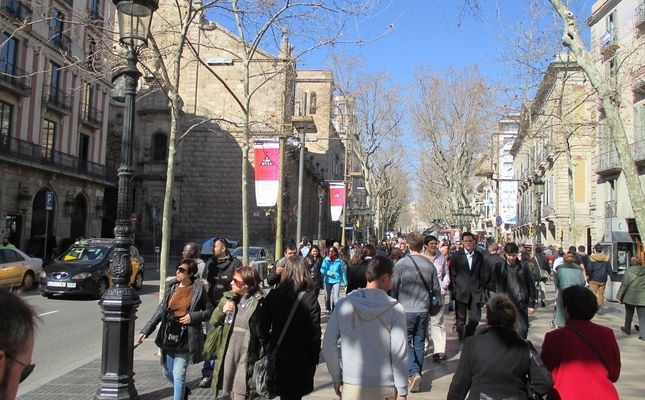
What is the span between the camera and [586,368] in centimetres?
359

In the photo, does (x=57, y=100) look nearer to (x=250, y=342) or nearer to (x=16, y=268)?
(x=16, y=268)

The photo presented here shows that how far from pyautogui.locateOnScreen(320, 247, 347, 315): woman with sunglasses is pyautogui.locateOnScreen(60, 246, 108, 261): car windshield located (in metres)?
8.01

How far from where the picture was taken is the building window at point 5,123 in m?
26.2

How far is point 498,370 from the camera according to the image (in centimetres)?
341

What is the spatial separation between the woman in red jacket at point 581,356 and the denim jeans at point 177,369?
352 centimetres

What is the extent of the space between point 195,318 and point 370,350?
237 cm

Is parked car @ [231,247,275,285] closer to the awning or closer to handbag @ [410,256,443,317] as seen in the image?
the awning

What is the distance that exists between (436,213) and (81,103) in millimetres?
61553

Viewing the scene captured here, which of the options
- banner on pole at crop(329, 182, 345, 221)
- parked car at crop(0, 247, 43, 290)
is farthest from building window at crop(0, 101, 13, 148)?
banner on pole at crop(329, 182, 345, 221)

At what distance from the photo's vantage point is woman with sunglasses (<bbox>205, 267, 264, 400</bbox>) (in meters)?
4.78

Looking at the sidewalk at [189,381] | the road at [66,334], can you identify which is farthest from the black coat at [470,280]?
the road at [66,334]

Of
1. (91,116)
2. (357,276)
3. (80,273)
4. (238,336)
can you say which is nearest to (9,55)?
(91,116)

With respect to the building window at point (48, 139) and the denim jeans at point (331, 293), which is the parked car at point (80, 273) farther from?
the building window at point (48, 139)

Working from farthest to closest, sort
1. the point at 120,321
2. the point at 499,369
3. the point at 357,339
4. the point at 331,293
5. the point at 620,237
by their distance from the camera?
1. the point at 620,237
2. the point at 331,293
3. the point at 120,321
4. the point at 357,339
5. the point at 499,369
